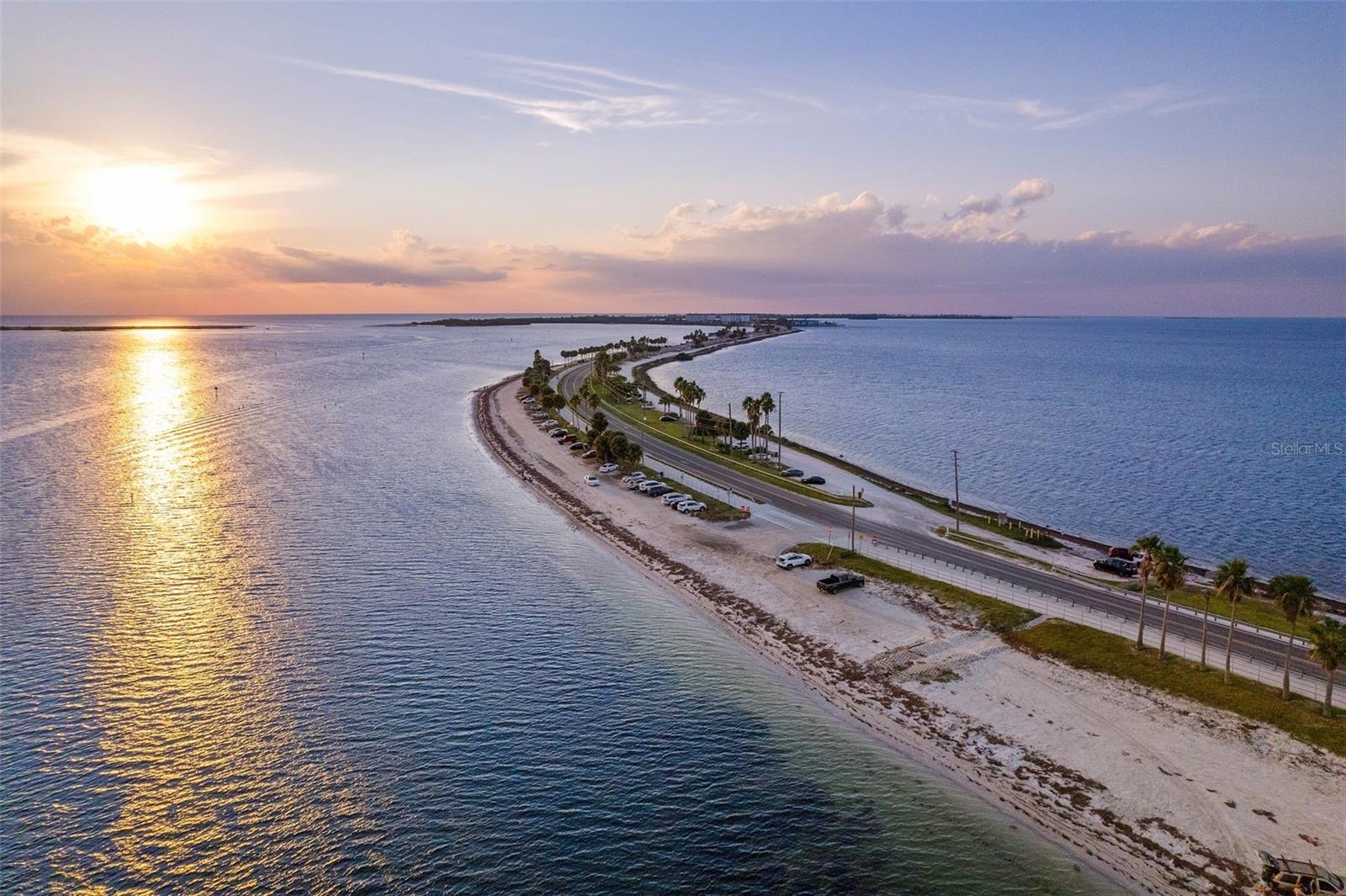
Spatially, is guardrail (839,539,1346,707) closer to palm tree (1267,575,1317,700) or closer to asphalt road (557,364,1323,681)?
asphalt road (557,364,1323,681)

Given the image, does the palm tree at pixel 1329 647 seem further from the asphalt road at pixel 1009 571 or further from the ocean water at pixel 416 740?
the ocean water at pixel 416 740

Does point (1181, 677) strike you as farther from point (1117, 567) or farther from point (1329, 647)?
point (1117, 567)

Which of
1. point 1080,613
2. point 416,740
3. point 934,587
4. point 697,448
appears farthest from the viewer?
point 697,448

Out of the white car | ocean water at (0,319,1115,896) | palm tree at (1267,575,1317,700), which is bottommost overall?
ocean water at (0,319,1115,896)

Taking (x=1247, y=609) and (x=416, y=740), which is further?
(x=1247, y=609)

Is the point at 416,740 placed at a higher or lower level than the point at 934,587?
lower

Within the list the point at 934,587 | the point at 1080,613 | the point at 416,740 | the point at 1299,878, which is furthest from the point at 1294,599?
the point at 416,740

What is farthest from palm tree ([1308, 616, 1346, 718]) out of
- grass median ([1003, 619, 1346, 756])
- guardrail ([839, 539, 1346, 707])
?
guardrail ([839, 539, 1346, 707])
